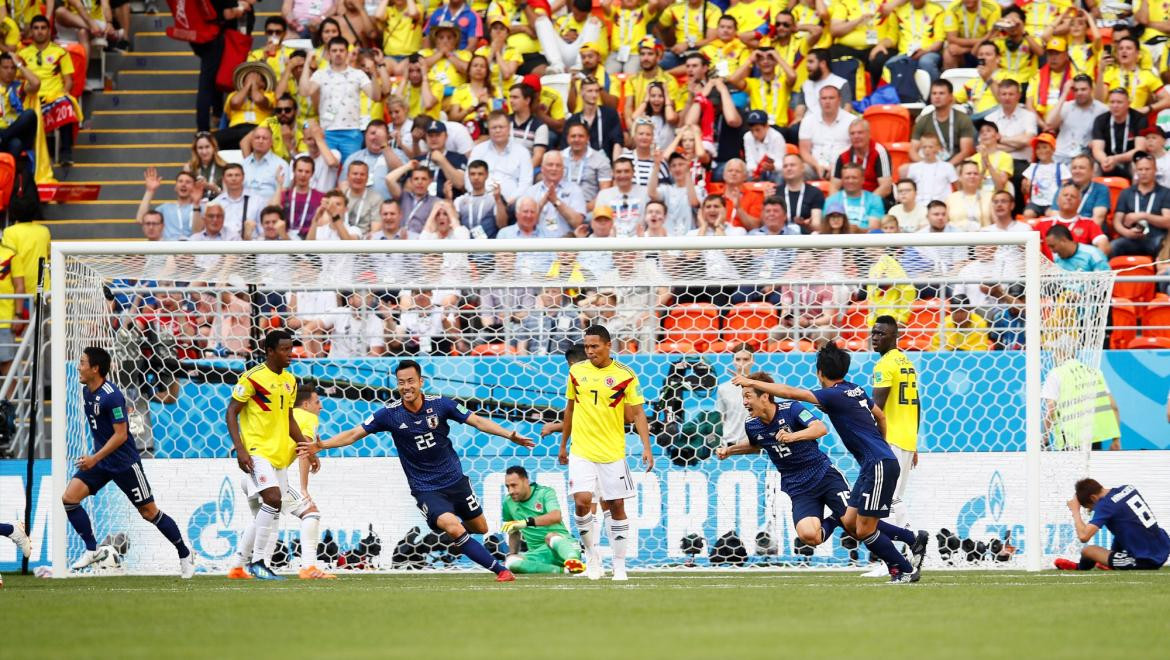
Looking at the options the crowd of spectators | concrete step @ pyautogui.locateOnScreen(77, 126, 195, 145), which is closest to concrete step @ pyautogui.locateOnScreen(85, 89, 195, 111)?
concrete step @ pyautogui.locateOnScreen(77, 126, 195, 145)

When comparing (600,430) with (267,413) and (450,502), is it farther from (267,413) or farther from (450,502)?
(267,413)

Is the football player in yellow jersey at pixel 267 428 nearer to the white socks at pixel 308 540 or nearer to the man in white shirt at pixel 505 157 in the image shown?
the white socks at pixel 308 540

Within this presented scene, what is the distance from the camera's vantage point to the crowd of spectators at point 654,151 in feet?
50.0

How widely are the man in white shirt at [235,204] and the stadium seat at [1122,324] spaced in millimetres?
9446

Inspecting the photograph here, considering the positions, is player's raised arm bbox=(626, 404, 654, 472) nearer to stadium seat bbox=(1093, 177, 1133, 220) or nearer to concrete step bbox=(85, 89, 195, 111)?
stadium seat bbox=(1093, 177, 1133, 220)

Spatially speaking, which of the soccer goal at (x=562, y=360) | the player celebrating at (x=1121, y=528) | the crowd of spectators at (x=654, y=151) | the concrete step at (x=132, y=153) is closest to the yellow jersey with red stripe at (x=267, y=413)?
the soccer goal at (x=562, y=360)

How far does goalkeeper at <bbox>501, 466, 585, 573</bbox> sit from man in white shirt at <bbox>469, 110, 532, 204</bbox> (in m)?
5.06

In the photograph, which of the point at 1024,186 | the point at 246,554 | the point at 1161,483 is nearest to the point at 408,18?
the point at 1024,186

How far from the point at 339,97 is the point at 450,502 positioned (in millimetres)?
8081

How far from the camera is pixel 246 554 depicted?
13562 mm

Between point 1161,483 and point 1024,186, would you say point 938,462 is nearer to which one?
point 1161,483

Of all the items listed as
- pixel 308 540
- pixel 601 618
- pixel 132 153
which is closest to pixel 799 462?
pixel 601 618

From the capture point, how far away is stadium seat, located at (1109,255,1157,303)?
16078mm

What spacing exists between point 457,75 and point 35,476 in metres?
7.59
